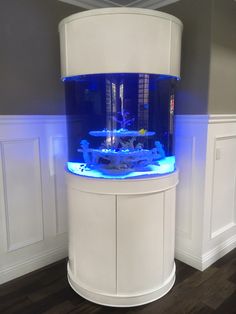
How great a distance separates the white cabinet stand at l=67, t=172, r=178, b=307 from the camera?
1687mm

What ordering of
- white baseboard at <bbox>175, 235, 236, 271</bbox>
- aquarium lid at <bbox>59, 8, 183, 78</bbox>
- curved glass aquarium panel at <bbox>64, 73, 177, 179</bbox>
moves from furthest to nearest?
white baseboard at <bbox>175, 235, 236, 271</bbox> < curved glass aquarium panel at <bbox>64, 73, 177, 179</bbox> < aquarium lid at <bbox>59, 8, 183, 78</bbox>

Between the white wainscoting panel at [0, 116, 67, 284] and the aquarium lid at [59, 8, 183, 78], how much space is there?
0.68 metres

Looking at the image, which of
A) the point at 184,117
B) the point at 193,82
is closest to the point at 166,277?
the point at 184,117

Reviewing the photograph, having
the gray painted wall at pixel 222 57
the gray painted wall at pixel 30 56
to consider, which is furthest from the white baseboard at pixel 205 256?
the gray painted wall at pixel 30 56

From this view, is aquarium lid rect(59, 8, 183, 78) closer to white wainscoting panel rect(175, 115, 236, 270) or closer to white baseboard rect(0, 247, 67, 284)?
white wainscoting panel rect(175, 115, 236, 270)

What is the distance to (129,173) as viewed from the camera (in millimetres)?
1710

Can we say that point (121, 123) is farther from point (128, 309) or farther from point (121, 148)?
point (128, 309)

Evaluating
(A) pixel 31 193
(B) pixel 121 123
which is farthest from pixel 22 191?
(B) pixel 121 123

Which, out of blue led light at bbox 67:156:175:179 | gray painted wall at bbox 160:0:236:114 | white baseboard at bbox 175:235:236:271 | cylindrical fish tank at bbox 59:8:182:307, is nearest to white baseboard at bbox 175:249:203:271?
white baseboard at bbox 175:235:236:271

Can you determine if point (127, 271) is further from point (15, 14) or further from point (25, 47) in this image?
point (15, 14)

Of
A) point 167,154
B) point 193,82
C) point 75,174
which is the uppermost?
point 193,82

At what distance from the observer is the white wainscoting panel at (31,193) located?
6.49 feet

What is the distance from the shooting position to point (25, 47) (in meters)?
1.96

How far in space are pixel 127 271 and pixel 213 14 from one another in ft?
6.32
